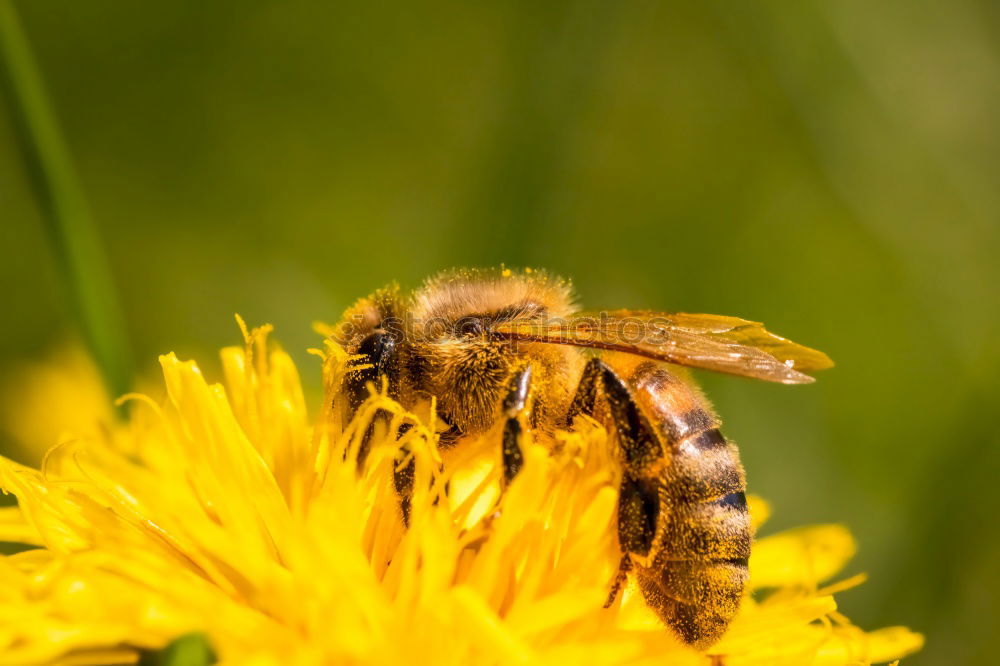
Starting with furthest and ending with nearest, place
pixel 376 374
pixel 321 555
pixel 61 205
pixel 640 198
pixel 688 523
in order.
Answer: pixel 640 198, pixel 61 205, pixel 376 374, pixel 688 523, pixel 321 555

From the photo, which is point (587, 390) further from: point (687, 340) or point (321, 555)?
point (321, 555)

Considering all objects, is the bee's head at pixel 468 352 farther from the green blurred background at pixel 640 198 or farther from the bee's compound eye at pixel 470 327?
the green blurred background at pixel 640 198

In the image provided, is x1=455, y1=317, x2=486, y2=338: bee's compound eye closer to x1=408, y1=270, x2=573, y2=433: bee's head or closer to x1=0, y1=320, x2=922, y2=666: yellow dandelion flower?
x1=408, y1=270, x2=573, y2=433: bee's head

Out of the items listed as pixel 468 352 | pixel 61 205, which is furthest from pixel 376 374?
pixel 61 205

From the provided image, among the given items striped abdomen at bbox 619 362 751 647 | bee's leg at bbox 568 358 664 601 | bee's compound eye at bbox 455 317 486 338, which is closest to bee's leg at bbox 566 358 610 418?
bee's leg at bbox 568 358 664 601

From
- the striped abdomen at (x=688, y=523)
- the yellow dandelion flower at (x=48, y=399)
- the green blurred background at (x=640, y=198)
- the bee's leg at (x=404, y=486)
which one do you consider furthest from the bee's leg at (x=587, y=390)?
the yellow dandelion flower at (x=48, y=399)

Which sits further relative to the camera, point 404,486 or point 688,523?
point 404,486

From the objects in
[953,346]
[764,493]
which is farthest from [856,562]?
[953,346]
